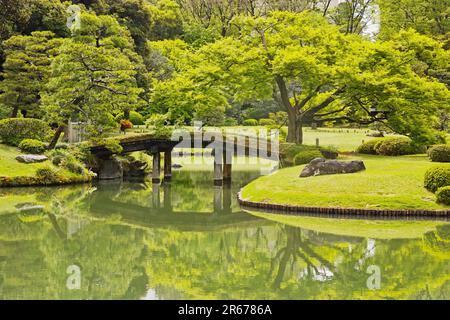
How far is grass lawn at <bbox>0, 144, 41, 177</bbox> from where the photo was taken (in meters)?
30.0

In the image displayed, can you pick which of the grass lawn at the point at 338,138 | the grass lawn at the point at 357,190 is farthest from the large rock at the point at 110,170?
the grass lawn at the point at 338,138

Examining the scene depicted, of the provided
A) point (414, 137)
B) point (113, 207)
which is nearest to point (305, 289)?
point (113, 207)

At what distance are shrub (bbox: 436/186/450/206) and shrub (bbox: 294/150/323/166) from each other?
340 inches

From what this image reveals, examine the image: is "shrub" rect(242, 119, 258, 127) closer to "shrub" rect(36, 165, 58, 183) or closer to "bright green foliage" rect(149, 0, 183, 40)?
"bright green foliage" rect(149, 0, 183, 40)

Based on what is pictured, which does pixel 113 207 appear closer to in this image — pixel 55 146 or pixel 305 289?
pixel 55 146

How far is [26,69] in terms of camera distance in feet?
126

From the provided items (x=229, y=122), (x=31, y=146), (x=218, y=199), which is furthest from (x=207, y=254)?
(x=229, y=122)

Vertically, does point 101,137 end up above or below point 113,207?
above

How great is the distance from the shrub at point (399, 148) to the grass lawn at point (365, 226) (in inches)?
498

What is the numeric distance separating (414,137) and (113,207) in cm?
1647

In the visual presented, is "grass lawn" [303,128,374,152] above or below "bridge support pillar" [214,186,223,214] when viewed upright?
above

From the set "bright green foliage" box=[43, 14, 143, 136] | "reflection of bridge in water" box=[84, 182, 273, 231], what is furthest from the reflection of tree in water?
"bright green foliage" box=[43, 14, 143, 136]

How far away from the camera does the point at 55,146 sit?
3372cm

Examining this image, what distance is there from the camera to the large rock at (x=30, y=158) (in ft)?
102
